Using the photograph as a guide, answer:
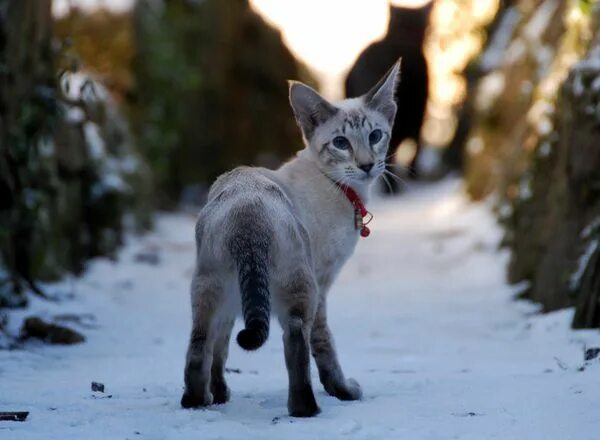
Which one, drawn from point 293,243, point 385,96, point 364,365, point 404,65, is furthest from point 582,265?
point 404,65

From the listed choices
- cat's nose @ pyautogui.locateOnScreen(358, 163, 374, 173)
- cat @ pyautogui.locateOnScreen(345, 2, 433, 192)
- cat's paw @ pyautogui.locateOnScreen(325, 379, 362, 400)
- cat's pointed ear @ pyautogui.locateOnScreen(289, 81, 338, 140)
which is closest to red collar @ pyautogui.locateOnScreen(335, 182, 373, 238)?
cat's nose @ pyautogui.locateOnScreen(358, 163, 374, 173)

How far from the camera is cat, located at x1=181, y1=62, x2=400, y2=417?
161 inches

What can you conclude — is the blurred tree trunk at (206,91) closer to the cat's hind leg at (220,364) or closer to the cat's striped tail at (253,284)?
the cat's hind leg at (220,364)

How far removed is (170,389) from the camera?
4922 mm

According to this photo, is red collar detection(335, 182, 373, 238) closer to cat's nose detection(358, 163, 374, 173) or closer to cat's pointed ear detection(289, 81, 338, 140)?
cat's nose detection(358, 163, 374, 173)

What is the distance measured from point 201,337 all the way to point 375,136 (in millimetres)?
1651

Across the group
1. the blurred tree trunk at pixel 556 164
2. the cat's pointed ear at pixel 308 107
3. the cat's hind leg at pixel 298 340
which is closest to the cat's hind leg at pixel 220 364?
the cat's hind leg at pixel 298 340

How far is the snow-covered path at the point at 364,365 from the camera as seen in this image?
3.93 meters

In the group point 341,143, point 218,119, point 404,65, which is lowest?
point 341,143

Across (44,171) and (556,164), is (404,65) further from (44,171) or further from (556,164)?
(44,171)

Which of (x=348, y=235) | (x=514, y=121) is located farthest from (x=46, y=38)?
(x=514, y=121)

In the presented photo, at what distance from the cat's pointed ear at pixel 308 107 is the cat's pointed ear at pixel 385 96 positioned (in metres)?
0.29

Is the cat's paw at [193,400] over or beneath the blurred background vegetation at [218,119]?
beneath

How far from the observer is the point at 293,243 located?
429 cm
